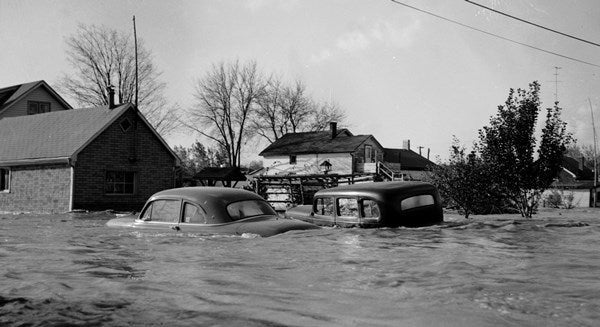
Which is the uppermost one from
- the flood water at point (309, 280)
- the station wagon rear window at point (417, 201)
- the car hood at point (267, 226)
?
the station wagon rear window at point (417, 201)

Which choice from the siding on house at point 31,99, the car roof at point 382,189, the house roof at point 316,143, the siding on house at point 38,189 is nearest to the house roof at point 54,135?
the siding on house at point 38,189

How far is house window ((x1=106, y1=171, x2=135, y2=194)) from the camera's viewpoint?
89.9 ft

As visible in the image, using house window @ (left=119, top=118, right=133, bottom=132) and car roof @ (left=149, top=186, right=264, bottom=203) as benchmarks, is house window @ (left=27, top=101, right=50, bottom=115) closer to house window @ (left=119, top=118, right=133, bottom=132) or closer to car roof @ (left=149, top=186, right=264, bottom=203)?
house window @ (left=119, top=118, right=133, bottom=132)

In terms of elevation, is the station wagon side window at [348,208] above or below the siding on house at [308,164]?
below

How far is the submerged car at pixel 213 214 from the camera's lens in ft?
30.7

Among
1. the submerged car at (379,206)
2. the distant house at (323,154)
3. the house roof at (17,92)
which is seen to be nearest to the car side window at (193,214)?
the submerged car at (379,206)

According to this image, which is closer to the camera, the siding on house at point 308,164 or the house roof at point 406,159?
the siding on house at point 308,164

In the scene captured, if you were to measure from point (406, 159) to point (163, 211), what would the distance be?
221 ft

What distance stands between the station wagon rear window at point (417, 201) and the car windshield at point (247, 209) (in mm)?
2415

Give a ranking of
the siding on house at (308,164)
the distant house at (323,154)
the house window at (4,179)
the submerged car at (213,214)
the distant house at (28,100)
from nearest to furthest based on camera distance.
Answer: the submerged car at (213,214) < the house window at (4,179) < the distant house at (28,100) < the distant house at (323,154) < the siding on house at (308,164)

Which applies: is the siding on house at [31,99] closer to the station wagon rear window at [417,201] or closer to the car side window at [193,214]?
the car side window at [193,214]

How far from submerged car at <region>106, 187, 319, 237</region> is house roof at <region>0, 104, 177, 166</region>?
1663 cm

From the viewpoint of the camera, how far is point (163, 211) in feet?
34.3

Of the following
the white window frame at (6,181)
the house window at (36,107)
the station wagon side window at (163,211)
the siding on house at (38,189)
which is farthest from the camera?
the house window at (36,107)
